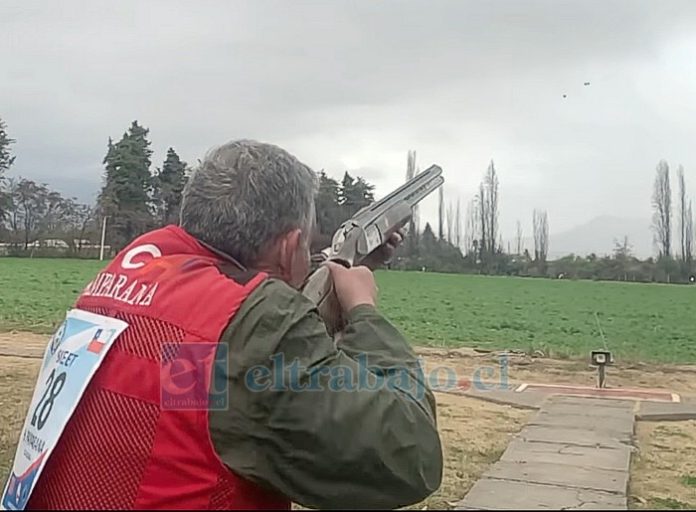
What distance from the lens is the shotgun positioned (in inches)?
66.6

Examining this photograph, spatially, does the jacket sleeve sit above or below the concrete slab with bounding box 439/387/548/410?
above

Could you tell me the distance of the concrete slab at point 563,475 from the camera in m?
4.71

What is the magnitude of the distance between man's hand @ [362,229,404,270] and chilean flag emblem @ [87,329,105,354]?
3.08 ft

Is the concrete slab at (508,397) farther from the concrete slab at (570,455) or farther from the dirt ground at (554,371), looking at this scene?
the concrete slab at (570,455)

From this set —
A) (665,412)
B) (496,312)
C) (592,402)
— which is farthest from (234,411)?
(496,312)

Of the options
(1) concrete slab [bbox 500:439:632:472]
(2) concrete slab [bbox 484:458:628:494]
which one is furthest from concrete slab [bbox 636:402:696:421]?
(2) concrete slab [bbox 484:458:628:494]

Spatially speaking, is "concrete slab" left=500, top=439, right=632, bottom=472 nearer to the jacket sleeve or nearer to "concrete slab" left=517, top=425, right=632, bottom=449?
"concrete slab" left=517, top=425, right=632, bottom=449

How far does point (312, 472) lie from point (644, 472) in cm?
500

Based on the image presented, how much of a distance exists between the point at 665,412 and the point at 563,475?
380 centimetres

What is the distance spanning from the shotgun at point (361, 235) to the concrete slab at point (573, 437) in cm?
356

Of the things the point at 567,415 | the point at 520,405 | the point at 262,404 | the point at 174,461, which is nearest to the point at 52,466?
the point at 174,461

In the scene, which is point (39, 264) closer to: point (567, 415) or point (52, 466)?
point (567, 415)

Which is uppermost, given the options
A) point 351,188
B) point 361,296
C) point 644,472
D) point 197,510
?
point 351,188

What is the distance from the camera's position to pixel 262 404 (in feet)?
4.30
